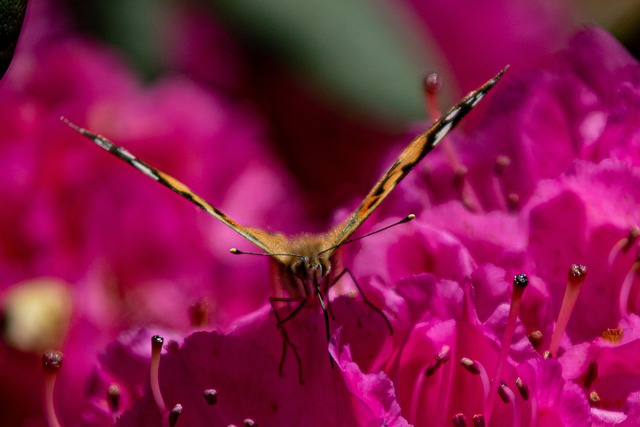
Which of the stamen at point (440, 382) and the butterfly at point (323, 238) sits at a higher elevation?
the butterfly at point (323, 238)

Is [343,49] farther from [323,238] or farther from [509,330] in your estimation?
[509,330]

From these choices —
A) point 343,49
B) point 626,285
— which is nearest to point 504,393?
point 626,285

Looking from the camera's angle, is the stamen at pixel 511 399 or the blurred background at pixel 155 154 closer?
the stamen at pixel 511 399

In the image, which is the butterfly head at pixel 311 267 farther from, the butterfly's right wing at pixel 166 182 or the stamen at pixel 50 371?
the stamen at pixel 50 371

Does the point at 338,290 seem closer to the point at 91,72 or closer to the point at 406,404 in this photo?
the point at 406,404

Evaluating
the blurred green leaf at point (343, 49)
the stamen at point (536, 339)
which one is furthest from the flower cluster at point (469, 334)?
the blurred green leaf at point (343, 49)

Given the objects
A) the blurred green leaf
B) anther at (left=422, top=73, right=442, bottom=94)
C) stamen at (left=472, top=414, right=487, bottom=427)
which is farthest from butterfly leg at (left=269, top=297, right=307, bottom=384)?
the blurred green leaf

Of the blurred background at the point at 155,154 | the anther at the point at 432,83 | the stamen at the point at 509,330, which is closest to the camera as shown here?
the stamen at the point at 509,330
